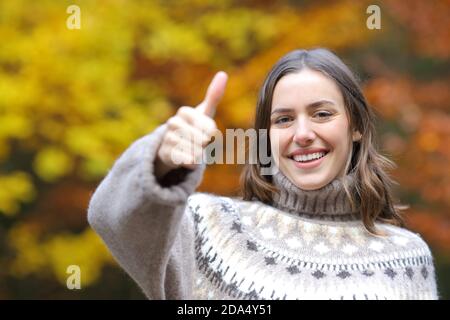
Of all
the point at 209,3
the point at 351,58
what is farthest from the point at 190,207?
the point at 351,58

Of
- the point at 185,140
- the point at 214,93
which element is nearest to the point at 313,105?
the point at 214,93

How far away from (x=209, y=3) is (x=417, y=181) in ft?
6.77

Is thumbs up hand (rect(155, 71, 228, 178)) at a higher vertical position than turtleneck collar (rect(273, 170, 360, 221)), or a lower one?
higher

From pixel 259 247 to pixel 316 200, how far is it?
261mm

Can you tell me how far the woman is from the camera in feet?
6.75

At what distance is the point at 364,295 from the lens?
209cm

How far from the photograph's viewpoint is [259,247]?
216cm

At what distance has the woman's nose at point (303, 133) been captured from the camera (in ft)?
6.98

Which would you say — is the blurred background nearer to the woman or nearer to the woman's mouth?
the woman

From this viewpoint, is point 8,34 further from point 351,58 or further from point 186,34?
point 351,58

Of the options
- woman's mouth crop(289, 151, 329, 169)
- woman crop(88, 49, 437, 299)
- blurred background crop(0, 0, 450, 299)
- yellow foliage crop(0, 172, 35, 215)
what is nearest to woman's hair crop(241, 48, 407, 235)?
woman crop(88, 49, 437, 299)

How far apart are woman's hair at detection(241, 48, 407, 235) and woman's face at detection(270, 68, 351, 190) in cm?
3

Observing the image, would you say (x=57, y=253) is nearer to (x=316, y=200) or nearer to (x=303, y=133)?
(x=316, y=200)

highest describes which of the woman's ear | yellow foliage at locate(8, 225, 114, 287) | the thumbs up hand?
the thumbs up hand
